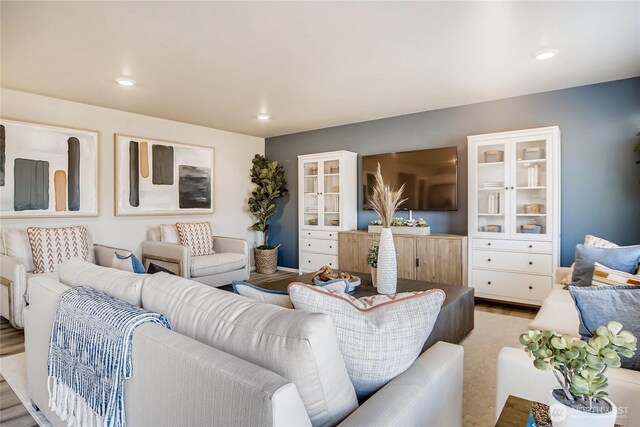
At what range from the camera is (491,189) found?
13.3 ft

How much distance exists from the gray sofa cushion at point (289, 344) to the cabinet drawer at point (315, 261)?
4.15m

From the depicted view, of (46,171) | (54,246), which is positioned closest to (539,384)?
(54,246)

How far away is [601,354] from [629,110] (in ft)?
12.7

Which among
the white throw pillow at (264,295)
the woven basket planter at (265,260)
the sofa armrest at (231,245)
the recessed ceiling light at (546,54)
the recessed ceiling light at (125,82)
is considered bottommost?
the woven basket planter at (265,260)

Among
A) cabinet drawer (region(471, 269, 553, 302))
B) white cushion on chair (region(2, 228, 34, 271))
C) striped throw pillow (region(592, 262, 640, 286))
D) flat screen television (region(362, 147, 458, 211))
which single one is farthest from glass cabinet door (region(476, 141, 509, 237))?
white cushion on chair (region(2, 228, 34, 271))

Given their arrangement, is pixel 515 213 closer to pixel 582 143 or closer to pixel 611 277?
pixel 582 143

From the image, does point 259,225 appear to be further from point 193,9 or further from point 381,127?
point 193,9

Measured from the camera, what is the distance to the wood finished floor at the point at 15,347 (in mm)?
1884

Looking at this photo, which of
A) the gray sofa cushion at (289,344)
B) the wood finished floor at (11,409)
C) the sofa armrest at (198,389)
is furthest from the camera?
the wood finished floor at (11,409)

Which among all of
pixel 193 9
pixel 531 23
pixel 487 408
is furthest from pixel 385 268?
pixel 193 9

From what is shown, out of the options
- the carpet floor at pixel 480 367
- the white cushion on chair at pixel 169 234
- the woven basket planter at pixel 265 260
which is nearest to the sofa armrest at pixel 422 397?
the carpet floor at pixel 480 367

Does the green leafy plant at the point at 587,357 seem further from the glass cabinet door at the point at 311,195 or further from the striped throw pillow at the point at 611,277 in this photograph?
the glass cabinet door at the point at 311,195

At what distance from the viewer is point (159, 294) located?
1.35m

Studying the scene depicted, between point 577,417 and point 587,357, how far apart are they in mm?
139
